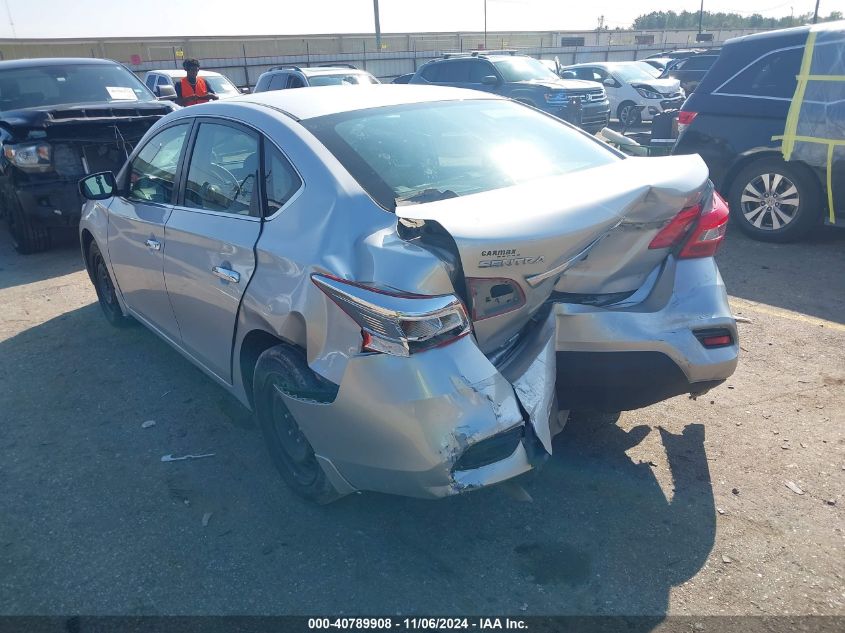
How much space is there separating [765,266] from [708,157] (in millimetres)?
1467

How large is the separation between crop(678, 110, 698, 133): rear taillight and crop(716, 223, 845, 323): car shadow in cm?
126

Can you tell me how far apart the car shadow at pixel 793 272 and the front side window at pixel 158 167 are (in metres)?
4.34

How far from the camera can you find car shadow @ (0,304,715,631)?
8.46ft

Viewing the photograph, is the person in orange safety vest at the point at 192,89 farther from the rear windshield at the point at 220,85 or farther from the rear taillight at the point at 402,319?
the rear taillight at the point at 402,319

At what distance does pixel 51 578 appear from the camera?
9.07ft

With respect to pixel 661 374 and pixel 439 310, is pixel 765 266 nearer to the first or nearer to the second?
pixel 661 374

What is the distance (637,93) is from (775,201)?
39.0 feet

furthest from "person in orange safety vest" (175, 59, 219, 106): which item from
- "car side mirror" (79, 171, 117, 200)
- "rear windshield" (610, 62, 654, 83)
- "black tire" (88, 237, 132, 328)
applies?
"rear windshield" (610, 62, 654, 83)

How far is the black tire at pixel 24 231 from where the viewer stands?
291 inches

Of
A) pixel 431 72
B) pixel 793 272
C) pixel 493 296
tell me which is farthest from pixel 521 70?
pixel 493 296

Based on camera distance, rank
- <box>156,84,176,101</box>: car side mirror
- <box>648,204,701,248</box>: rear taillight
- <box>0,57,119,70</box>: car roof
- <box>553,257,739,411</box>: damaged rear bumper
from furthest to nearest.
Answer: <box>156,84,176,101</box>: car side mirror, <box>0,57,119,70</box>: car roof, <box>648,204,701,248</box>: rear taillight, <box>553,257,739,411</box>: damaged rear bumper

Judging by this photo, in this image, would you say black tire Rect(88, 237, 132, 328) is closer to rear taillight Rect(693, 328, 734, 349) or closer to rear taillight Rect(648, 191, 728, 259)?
rear taillight Rect(648, 191, 728, 259)

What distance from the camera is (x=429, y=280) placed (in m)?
2.36

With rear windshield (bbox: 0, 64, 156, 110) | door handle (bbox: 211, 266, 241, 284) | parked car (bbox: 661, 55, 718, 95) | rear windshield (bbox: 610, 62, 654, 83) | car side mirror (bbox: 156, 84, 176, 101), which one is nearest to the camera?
door handle (bbox: 211, 266, 241, 284)
